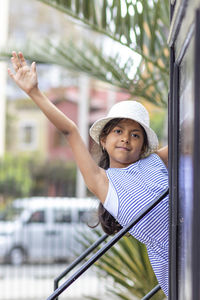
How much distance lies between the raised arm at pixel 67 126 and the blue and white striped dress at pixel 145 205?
0.14ft

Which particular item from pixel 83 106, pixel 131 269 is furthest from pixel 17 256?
pixel 83 106

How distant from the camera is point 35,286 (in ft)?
29.0

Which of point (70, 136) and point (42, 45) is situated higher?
point (42, 45)

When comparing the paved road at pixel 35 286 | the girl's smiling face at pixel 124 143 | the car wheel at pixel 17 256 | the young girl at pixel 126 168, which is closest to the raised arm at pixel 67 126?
the young girl at pixel 126 168

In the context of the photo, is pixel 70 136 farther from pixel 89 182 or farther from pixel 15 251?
pixel 15 251

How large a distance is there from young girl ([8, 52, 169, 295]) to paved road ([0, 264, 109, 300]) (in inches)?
226

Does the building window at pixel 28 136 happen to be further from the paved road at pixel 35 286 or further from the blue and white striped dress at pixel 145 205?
the blue and white striped dress at pixel 145 205

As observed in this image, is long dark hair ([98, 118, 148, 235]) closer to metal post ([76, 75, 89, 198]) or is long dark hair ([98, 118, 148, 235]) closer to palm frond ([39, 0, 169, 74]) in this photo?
palm frond ([39, 0, 169, 74])

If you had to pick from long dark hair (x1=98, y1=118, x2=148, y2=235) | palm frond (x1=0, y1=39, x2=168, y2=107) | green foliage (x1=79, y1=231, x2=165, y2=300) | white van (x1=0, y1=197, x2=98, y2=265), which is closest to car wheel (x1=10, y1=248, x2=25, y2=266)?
white van (x1=0, y1=197, x2=98, y2=265)

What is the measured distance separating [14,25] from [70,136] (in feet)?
77.8

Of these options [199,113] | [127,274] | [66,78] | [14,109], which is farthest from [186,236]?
[14,109]

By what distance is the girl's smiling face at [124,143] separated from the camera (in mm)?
2102

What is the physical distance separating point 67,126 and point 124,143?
223mm

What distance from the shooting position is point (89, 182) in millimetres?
1996
